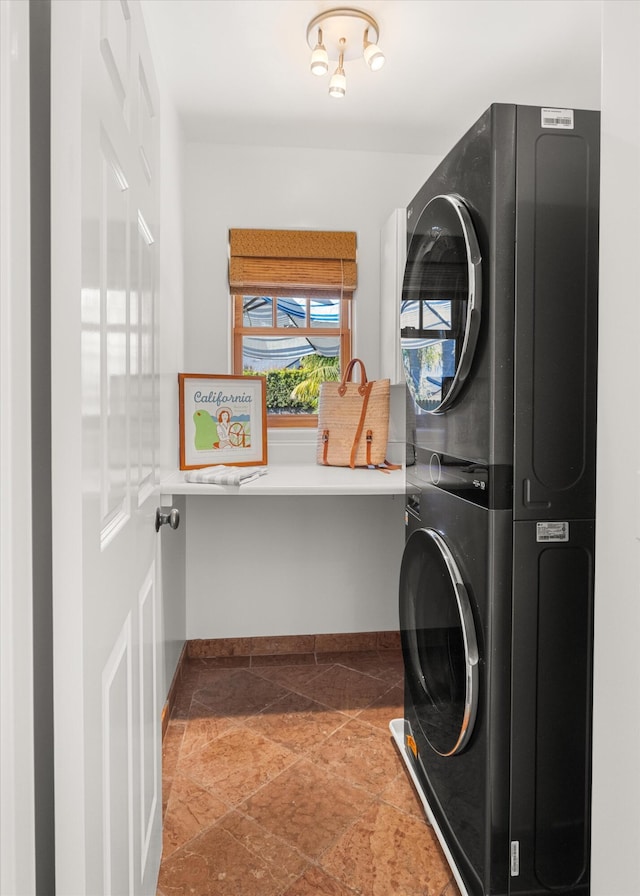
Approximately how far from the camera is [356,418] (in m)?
2.63

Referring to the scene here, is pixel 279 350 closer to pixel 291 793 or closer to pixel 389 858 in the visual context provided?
pixel 291 793

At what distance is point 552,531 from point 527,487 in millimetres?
109

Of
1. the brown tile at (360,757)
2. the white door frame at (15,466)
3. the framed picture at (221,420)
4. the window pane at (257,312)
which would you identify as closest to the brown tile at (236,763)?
the brown tile at (360,757)

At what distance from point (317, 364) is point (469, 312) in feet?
5.78

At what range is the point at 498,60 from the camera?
212cm

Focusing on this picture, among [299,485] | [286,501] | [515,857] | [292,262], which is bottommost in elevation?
[515,857]

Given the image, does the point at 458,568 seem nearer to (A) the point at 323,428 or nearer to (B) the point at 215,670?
(A) the point at 323,428

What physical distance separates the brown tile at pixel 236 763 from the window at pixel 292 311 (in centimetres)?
143

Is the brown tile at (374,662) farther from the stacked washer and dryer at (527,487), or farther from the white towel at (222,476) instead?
the stacked washer and dryer at (527,487)

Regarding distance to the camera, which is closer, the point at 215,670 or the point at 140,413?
the point at 140,413

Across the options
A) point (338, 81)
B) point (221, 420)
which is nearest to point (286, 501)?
point (221, 420)

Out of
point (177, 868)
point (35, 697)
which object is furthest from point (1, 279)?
point (177, 868)

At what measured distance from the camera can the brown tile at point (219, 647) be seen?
2844 millimetres

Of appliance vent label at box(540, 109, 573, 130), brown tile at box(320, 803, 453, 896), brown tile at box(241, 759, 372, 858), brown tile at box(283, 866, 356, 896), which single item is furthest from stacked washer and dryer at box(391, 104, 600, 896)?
brown tile at box(241, 759, 372, 858)
